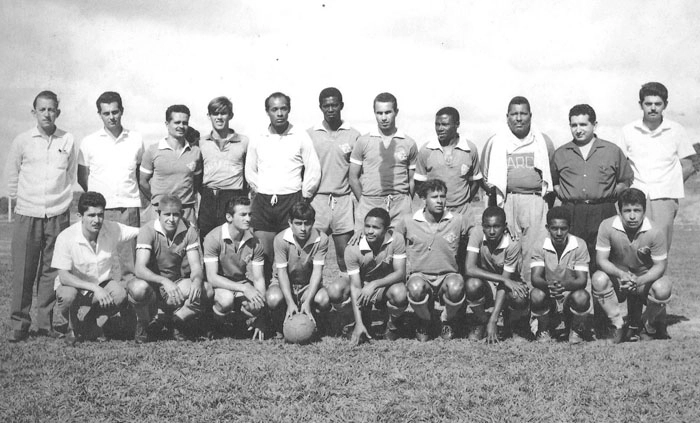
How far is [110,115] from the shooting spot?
6426 millimetres

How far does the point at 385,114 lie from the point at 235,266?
228cm

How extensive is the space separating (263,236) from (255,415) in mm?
2998

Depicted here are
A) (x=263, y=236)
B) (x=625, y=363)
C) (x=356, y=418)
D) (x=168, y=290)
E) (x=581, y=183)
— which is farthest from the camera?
(x=263, y=236)

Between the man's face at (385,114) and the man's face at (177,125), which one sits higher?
the man's face at (385,114)

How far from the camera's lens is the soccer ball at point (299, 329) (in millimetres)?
5664

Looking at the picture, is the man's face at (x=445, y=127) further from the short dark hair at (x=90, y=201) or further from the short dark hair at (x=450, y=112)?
the short dark hair at (x=90, y=201)

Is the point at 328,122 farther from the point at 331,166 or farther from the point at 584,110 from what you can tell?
the point at 584,110

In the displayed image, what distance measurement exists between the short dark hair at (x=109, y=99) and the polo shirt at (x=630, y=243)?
5.15m

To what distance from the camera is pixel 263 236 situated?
6676 millimetres

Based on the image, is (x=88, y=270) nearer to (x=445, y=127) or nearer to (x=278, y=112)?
(x=278, y=112)

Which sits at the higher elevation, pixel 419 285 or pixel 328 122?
pixel 328 122

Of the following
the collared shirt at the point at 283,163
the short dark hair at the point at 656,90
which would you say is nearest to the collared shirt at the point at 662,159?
the short dark hair at the point at 656,90

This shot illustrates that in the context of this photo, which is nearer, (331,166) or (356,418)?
(356,418)

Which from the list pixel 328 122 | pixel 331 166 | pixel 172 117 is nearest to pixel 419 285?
pixel 331 166
